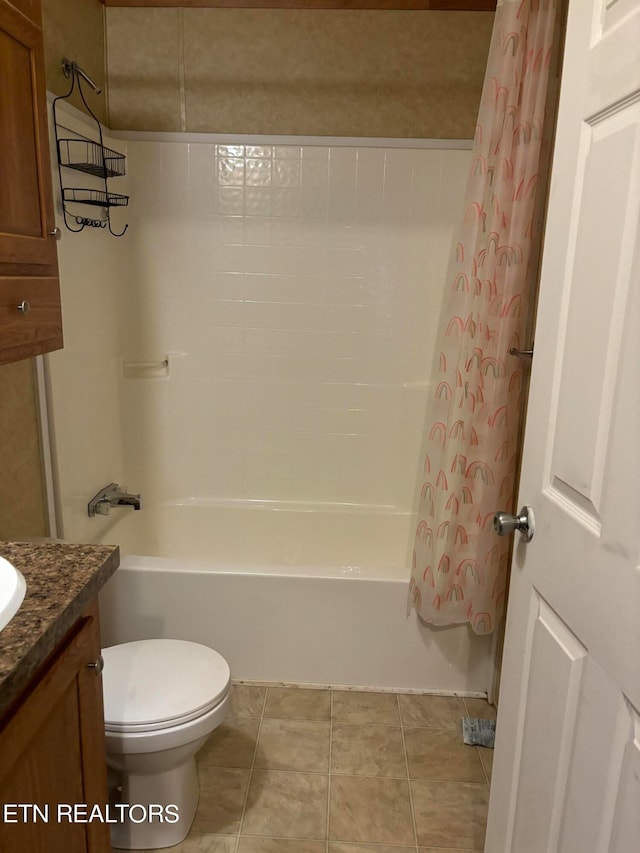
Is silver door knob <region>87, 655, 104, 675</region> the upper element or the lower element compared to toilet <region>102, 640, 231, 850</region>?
upper

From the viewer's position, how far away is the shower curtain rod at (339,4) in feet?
8.04

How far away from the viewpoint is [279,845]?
62.3 inches

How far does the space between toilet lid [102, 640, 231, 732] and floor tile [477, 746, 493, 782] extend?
33.1 inches

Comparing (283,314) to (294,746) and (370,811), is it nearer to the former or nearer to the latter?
(294,746)

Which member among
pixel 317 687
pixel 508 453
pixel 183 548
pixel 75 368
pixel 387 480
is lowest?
pixel 317 687

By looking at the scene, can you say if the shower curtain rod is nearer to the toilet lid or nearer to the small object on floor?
the toilet lid

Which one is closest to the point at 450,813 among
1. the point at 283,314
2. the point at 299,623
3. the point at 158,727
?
the point at 299,623

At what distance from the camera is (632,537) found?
82 centimetres

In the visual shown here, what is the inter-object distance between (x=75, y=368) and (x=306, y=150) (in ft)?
4.20

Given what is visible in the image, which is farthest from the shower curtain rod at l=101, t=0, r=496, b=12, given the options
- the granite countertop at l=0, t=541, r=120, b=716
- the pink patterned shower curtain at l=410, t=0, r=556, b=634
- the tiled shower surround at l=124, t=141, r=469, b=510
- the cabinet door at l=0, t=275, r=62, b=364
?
the granite countertop at l=0, t=541, r=120, b=716

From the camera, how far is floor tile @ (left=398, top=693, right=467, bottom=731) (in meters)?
2.03

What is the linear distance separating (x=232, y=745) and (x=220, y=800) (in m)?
0.21

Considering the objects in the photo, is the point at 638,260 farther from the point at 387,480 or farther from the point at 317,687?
the point at 387,480

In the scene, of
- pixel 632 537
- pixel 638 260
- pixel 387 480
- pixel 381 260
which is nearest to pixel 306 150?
pixel 381 260
